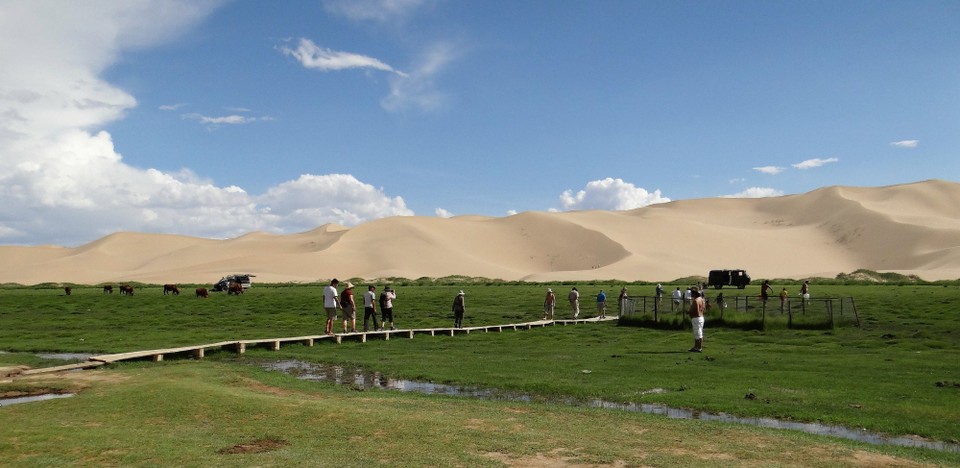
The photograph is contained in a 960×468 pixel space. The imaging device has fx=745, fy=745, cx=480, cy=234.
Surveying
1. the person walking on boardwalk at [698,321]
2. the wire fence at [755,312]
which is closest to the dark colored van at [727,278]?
the wire fence at [755,312]

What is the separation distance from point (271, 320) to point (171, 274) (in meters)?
113

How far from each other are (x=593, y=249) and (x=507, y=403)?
14606cm

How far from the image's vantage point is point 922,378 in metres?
17.7

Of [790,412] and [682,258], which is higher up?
[682,258]

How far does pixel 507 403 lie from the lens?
15.1 metres

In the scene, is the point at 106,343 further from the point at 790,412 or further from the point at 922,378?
the point at 922,378

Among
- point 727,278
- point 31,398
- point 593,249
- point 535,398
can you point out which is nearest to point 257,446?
point 535,398

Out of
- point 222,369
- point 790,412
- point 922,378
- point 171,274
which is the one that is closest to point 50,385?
point 222,369

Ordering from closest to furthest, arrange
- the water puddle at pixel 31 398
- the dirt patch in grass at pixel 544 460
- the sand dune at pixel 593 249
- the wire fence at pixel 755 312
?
the dirt patch in grass at pixel 544 460, the water puddle at pixel 31 398, the wire fence at pixel 755 312, the sand dune at pixel 593 249

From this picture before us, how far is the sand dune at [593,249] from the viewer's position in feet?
457

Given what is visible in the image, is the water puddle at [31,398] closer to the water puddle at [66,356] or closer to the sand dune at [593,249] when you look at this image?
the water puddle at [66,356]

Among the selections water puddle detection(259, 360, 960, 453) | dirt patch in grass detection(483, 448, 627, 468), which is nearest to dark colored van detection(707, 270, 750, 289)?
water puddle detection(259, 360, 960, 453)

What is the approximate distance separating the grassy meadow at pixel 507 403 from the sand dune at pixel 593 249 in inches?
3704

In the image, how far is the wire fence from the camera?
33.1 meters
